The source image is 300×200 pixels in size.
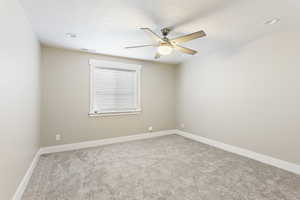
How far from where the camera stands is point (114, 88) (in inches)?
161

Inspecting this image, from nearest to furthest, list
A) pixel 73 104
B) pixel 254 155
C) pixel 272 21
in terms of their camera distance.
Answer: pixel 272 21 → pixel 254 155 → pixel 73 104

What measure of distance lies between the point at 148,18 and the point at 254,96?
2.59m

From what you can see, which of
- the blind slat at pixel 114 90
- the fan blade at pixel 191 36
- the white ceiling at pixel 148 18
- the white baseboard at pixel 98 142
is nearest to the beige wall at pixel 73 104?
the white baseboard at pixel 98 142

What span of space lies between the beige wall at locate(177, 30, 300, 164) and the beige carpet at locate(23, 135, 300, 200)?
51 cm

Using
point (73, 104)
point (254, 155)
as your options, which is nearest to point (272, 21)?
point (254, 155)

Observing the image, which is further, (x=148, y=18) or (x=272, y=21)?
(x=272, y=21)

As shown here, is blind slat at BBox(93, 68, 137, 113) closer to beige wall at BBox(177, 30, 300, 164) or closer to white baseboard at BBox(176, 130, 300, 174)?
beige wall at BBox(177, 30, 300, 164)

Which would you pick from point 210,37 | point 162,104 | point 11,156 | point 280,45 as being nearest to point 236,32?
point 210,37

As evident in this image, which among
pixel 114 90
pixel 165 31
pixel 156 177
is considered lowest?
pixel 156 177

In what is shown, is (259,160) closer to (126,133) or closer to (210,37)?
(210,37)

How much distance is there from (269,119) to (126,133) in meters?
3.33

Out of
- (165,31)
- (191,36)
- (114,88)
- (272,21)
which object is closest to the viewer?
(191,36)

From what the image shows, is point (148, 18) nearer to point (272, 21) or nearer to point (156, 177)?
point (272, 21)

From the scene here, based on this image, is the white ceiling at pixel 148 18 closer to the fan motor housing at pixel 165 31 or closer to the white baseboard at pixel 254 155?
the fan motor housing at pixel 165 31
